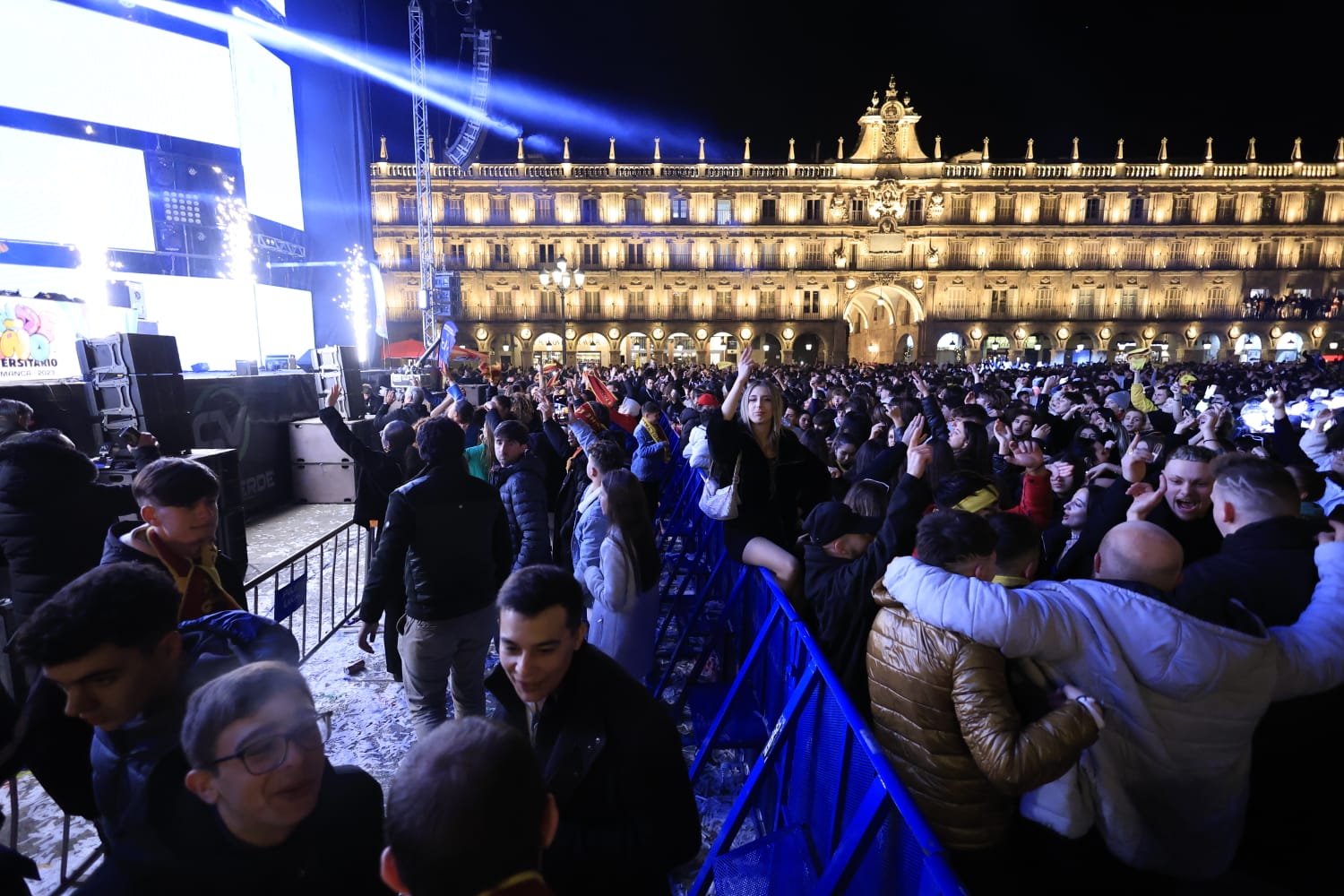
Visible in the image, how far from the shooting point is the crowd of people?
4.57 ft

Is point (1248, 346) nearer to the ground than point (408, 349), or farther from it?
nearer to the ground

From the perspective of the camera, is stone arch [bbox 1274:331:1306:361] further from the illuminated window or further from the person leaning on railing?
the person leaning on railing

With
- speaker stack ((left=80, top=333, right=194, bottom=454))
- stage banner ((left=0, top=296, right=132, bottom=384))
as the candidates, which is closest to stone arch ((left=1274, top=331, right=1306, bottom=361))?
speaker stack ((left=80, top=333, right=194, bottom=454))

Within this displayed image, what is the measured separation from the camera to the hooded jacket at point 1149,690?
5.75 ft

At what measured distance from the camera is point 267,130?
52.1 feet

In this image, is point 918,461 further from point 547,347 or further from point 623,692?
point 547,347

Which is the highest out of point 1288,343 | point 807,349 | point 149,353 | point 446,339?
point 807,349

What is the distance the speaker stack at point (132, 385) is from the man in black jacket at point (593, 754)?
7487mm

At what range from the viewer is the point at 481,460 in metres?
5.43

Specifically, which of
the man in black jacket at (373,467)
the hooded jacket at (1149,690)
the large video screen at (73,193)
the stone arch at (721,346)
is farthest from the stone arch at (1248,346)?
the large video screen at (73,193)

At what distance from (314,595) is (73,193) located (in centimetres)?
1229

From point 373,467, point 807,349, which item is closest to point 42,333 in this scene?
point 373,467

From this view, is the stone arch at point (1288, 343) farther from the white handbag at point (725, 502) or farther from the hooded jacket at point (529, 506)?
the hooded jacket at point (529, 506)

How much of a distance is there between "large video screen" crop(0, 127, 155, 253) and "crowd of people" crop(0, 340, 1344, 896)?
12.3 meters
